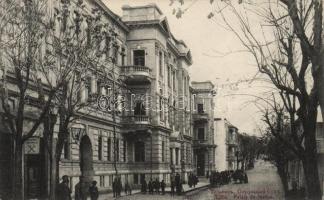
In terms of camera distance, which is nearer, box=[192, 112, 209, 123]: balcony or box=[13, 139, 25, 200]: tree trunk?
box=[13, 139, 25, 200]: tree trunk

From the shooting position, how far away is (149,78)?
3988 centimetres

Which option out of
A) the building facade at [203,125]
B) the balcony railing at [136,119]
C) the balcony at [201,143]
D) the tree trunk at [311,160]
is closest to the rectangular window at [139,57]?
the balcony railing at [136,119]

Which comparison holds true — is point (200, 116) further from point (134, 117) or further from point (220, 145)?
point (134, 117)

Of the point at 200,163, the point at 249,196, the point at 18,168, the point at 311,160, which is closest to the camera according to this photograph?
the point at 311,160

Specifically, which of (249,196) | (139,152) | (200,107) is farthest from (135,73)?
(200,107)

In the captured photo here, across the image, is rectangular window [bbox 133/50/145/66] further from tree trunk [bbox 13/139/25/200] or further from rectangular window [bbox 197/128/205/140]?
rectangular window [bbox 197/128/205/140]

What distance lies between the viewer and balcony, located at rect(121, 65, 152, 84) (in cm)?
3856

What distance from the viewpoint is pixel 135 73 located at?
127 ft

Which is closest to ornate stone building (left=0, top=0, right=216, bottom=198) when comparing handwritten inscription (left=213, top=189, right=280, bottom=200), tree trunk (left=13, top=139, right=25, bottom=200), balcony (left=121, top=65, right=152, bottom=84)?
balcony (left=121, top=65, right=152, bottom=84)

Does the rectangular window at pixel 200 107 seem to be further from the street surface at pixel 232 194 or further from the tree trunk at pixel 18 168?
the tree trunk at pixel 18 168

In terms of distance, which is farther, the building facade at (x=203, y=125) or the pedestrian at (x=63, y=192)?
the building facade at (x=203, y=125)

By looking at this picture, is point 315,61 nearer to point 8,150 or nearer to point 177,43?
point 8,150

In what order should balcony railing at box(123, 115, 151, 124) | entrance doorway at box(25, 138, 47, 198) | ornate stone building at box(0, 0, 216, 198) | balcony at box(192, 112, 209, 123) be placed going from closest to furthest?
entrance doorway at box(25, 138, 47, 198), ornate stone building at box(0, 0, 216, 198), balcony railing at box(123, 115, 151, 124), balcony at box(192, 112, 209, 123)

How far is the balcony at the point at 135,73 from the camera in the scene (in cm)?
3856
